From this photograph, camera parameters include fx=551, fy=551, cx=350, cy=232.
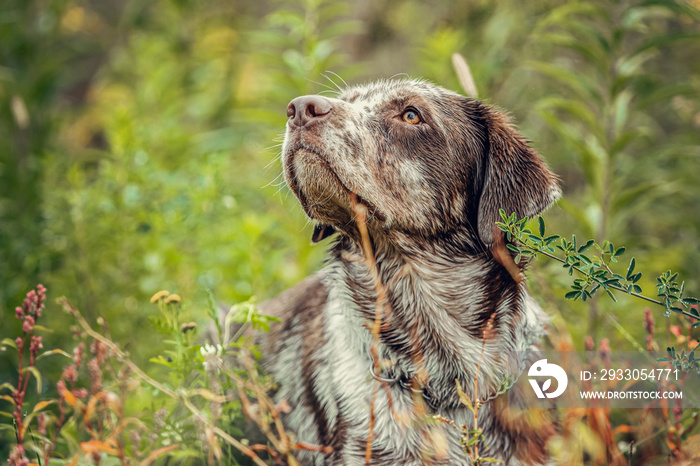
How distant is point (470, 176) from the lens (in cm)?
252

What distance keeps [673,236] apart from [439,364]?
4.42 meters

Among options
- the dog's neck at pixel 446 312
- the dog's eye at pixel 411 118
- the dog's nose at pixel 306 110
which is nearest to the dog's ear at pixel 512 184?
the dog's neck at pixel 446 312

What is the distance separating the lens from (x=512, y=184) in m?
2.36

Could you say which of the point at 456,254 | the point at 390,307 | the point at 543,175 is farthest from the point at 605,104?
the point at 390,307

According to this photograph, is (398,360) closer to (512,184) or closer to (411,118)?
(512,184)

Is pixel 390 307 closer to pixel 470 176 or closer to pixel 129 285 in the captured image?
pixel 470 176

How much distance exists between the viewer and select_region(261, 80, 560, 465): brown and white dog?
2168 mm

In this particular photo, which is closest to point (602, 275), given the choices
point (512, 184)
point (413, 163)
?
point (512, 184)

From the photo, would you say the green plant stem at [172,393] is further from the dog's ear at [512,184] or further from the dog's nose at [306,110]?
the dog's ear at [512,184]

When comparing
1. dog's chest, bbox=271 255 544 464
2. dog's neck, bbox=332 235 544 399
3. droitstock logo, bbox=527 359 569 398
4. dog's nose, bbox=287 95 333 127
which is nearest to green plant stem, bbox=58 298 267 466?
dog's chest, bbox=271 255 544 464

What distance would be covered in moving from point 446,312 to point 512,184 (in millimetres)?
624

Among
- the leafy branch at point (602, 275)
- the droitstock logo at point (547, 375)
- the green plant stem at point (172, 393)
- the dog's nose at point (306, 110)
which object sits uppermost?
the dog's nose at point (306, 110)

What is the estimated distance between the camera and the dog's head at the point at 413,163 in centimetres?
216

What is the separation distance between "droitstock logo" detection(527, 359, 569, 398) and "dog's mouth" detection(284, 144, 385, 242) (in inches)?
35.9
